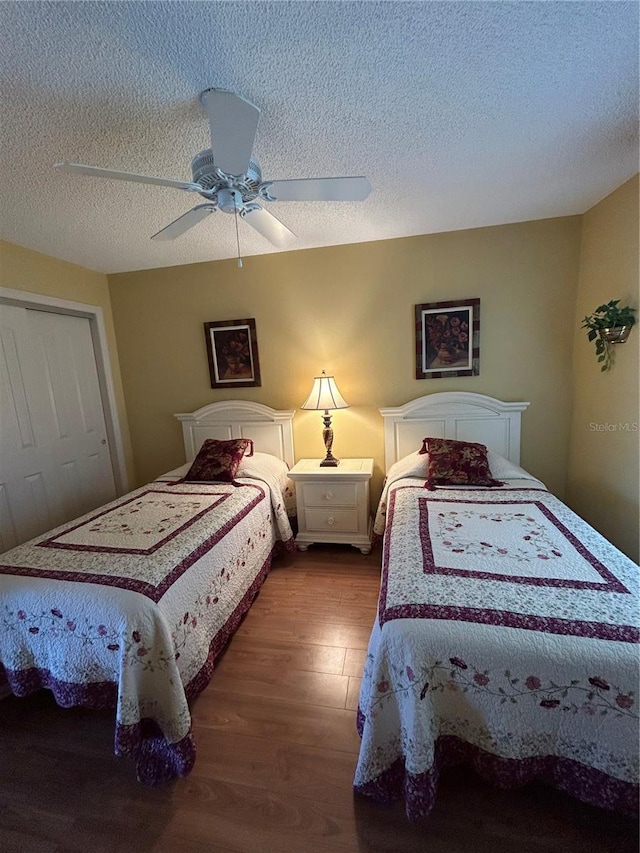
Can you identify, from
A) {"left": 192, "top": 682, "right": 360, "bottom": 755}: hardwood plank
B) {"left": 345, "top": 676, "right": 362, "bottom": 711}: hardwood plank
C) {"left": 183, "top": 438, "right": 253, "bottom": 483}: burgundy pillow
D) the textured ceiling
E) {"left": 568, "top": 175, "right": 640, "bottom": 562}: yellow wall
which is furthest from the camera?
{"left": 183, "top": 438, "right": 253, "bottom": 483}: burgundy pillow

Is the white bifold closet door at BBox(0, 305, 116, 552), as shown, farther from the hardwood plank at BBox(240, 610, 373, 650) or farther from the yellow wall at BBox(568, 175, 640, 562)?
the yellow wall at BBox(568, 175, 640, 562)

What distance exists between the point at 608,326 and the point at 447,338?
94cm

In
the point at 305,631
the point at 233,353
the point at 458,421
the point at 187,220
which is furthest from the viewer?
the point at 233,353

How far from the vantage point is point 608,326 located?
1967 millimetres

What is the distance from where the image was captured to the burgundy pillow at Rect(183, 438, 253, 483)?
253 centimetres

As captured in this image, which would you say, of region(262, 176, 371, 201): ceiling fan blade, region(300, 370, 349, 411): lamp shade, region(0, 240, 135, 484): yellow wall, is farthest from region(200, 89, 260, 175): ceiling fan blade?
region(0, 240, 135, 484): yellow wall

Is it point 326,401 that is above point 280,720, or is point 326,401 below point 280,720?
above

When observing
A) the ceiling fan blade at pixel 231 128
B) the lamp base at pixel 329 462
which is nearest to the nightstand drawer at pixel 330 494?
the lamp base at pixel 329 462

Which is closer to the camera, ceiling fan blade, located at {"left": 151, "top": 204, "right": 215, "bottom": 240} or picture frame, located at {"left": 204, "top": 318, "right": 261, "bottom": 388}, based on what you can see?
ceiling fan blade, located at {"left": 151, "top": 204, "right": 215, "bottom": 240}

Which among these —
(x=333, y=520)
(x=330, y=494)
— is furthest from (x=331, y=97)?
(x=333, y=520)

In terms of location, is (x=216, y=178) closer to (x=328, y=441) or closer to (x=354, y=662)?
(x=328, y=441)

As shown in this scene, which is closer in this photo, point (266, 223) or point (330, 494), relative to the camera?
point (266, 223)

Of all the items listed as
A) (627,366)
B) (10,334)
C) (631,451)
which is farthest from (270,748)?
(10,334)

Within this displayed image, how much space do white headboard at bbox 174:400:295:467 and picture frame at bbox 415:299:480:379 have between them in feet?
3.84
